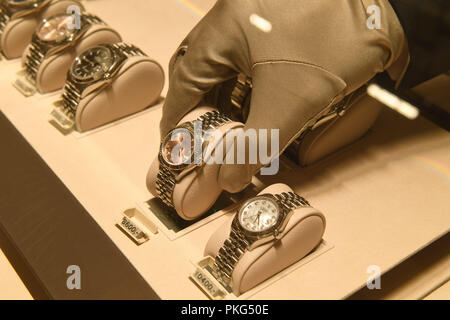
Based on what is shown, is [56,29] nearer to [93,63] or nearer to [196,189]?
[93,63]

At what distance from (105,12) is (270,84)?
96 cm

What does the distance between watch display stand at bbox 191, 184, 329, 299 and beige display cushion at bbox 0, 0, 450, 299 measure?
30mm

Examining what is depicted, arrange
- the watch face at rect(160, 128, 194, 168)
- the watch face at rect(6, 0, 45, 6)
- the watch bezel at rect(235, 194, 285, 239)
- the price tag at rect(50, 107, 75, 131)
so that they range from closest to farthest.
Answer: the watch bezel at rect(235, 194, 285, 239)
the watch face at rect(160, 128, 194, 168)
the price tag at rect(50, 107, 75, 131)
the watch face at rect(6, 0, 45, 6)

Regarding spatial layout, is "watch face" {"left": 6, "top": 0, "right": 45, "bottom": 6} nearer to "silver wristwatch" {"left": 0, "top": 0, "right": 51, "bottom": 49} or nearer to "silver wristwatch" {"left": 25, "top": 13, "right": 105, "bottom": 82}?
"silver wristwatch" {"left": 0, "top": 0, "right": 51, "bottom": 49}

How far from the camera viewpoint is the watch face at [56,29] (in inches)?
64.5

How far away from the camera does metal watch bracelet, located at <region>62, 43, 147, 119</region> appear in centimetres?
153

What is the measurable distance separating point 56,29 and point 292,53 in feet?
2.30

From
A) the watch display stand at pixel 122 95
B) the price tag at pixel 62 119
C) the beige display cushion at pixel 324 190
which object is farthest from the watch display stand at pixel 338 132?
the price tag at pixel 62 119

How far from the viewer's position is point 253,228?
1174mm

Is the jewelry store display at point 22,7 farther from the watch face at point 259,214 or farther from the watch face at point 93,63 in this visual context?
the watch face at point 259,214

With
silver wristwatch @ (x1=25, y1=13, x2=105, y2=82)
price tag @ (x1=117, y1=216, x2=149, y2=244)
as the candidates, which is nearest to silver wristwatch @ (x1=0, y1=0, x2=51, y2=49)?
silver wristwatch @ (x1=25, y1=13, x2=105, y2=82)

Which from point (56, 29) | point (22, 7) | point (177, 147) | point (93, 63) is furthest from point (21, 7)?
point (177, 147)

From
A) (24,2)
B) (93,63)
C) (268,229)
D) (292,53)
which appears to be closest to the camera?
(268,229)

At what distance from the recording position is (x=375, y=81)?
1.46 metres
